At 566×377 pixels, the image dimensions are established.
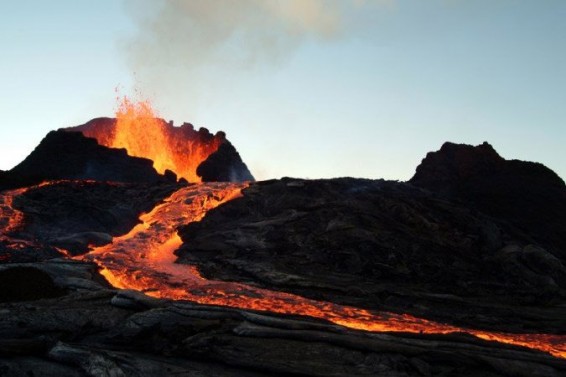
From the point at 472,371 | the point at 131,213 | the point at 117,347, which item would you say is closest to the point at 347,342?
the point at 472,371

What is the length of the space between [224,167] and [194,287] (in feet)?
187

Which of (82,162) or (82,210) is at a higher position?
(82,162)

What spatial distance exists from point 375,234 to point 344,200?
7.97 meters

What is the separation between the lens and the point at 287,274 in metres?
35.4

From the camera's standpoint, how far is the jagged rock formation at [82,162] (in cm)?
7675

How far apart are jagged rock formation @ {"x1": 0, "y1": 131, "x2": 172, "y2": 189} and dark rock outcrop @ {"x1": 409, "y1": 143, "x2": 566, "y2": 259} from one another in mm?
39477

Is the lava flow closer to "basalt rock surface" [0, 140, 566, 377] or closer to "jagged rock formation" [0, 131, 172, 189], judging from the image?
"basalt rock surface" [0, 140, 566, 377]

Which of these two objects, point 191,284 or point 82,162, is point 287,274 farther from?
point 82,162

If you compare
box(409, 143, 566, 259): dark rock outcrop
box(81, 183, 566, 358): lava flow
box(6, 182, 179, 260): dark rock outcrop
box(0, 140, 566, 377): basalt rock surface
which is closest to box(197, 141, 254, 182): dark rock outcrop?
box(0, 140, 566, 377): basalt rock surface

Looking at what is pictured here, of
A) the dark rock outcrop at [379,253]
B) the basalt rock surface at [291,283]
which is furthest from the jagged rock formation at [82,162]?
the dark rock outcrop at [379,253]

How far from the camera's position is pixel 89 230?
45.3 meters

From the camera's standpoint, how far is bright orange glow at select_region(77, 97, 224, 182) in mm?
95062

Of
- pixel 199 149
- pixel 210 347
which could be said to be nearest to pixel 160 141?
pixel 199 149

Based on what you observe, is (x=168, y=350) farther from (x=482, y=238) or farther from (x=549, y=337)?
(x=482, y=238)
